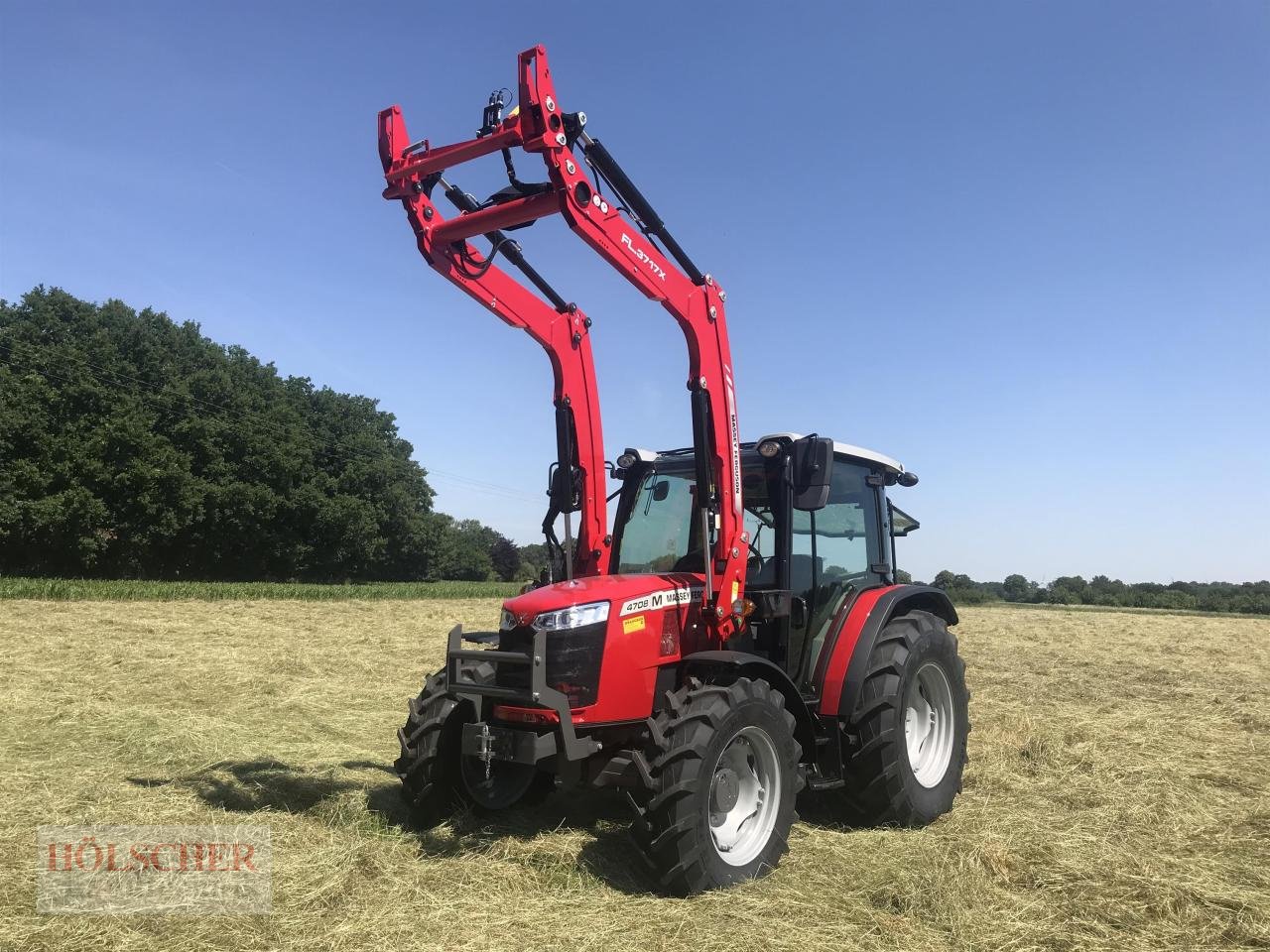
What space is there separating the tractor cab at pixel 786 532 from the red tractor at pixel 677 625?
0.02 meters

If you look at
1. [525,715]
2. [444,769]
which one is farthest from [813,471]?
[444,769]

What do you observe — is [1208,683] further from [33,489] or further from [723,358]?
[33,489]

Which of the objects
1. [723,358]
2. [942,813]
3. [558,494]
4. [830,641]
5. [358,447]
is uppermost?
[358,447]

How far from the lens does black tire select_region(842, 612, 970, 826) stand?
5137mm

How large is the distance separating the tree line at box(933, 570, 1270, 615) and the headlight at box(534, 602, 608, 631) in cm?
3277

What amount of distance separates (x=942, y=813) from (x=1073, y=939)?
6.58ft

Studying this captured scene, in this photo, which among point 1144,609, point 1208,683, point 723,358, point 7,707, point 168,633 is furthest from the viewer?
point 1144,609

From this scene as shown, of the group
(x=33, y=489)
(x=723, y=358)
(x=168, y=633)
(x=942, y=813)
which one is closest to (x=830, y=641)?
(x=942, y=813)

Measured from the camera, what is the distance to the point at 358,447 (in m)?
50.8

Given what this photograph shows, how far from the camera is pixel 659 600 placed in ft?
16.0

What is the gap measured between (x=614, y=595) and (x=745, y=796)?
127 centimetres

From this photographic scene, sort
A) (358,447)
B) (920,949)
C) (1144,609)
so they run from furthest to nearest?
(358,447) < (1144,609) < (920,949)

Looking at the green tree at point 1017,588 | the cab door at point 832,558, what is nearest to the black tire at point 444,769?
the cab door at point 832,558

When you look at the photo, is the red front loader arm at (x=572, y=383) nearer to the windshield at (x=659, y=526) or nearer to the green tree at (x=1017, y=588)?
the windshield at (x=659, y=526)
